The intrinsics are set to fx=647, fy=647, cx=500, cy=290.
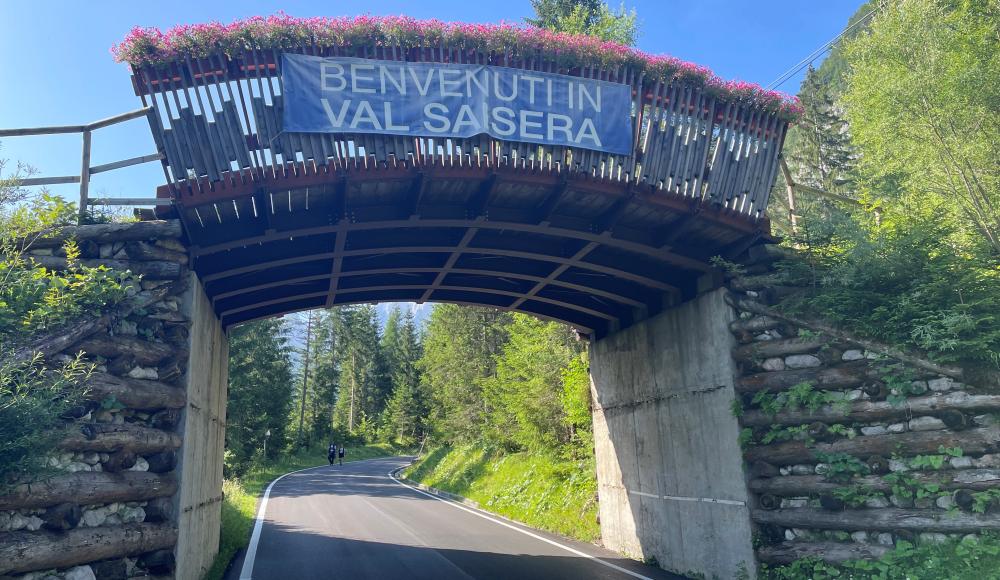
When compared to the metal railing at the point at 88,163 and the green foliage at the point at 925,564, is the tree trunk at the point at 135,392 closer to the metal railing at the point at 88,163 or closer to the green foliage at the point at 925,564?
the metal railing at the point at 88,163

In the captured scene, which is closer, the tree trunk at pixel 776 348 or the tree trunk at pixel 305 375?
the tree trunk at pixel 776 348

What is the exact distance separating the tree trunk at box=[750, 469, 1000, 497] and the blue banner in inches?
208

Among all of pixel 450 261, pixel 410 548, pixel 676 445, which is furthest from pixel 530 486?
pixel 450 261

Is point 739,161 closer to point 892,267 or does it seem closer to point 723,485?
point 892,267

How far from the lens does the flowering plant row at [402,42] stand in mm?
8281

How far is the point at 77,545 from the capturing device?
656 cm

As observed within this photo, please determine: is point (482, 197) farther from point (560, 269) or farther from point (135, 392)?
point (135, 392)

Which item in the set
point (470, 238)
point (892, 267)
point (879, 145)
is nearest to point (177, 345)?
point (470, 238)

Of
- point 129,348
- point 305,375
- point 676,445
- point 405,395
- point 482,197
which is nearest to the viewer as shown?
point 129,348

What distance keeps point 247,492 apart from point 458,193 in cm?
2448

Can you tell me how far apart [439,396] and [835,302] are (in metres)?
36.3

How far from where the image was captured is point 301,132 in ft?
28.3

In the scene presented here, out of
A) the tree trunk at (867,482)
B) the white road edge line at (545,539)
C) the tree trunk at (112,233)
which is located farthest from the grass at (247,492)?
the tree trunk at (867,482)

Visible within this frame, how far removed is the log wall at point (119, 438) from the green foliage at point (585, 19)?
63.4ft
